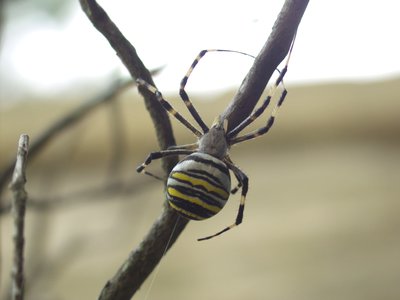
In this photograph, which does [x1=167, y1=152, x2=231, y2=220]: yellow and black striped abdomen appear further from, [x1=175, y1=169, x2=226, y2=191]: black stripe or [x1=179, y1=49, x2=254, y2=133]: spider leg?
[x1=179, y1=49, x2=254, y2=133]: spider leg

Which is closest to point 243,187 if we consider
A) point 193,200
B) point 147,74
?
point 193,200

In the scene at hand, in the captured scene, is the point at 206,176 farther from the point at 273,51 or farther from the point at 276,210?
A: the point at 276,210

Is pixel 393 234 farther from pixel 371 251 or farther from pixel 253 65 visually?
pixel 253 65

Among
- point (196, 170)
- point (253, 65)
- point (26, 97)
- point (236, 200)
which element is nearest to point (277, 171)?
point (236, 200)

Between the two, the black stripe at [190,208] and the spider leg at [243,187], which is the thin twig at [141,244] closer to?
the black stripe at [190,208]

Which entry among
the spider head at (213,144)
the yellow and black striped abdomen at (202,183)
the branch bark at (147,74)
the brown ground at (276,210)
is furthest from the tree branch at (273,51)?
the brown ground at (276,210)

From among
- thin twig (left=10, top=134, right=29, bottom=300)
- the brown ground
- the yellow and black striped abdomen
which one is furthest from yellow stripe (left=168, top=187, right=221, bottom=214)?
the brown ground

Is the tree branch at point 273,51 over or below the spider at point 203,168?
over
